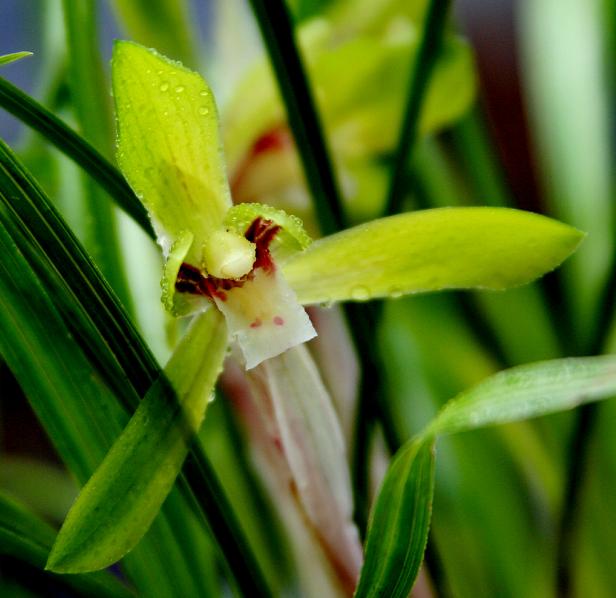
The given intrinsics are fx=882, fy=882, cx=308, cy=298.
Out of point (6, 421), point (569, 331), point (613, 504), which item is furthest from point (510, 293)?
point (6, 421)

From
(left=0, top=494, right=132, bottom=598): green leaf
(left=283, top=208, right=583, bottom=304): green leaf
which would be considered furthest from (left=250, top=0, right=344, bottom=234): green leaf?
(left=0, top=494, right=132, bottom=598): green leaf

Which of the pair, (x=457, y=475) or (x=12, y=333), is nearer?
(x=12, y=333)

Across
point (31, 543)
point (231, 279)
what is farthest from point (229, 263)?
point (31, 543)

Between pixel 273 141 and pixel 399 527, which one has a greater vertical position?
pixel 273 141

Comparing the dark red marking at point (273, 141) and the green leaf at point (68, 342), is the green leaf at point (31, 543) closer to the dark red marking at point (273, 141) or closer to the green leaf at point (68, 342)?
the green leaf at point (68, 342)

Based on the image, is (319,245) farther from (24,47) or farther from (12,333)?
(24,47)

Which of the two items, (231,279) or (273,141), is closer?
(231,279)

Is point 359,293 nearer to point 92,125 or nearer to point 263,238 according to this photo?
point 263,238

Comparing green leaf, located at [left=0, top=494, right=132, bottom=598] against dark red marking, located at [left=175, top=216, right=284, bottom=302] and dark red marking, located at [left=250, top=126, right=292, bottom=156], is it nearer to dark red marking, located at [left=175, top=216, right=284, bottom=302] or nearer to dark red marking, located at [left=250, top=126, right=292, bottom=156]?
dark red marking, located at [left=175, top=216, right=284, bottom=302]

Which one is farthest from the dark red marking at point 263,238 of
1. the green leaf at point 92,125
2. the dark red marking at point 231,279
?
the green leaf at point 92,125
